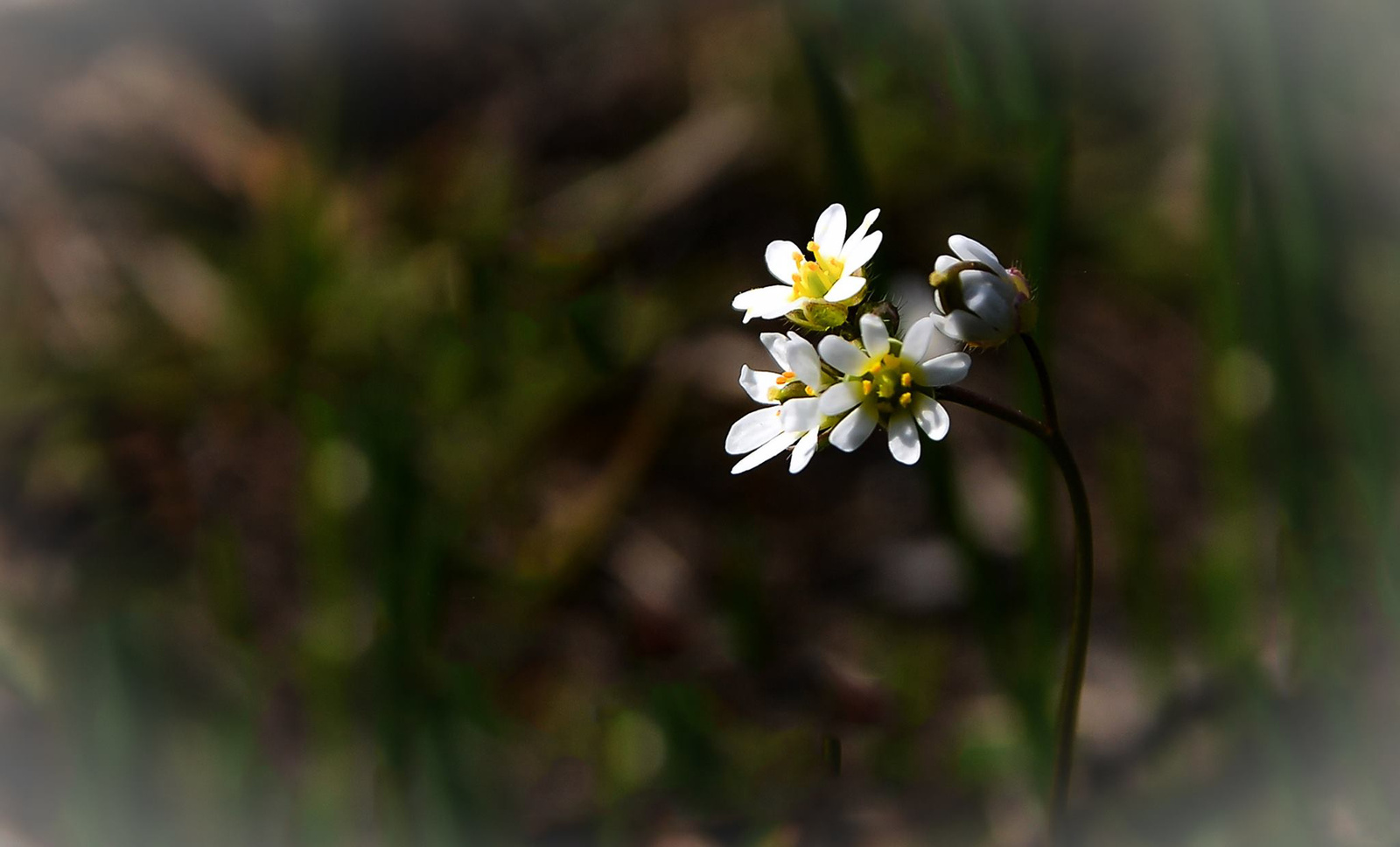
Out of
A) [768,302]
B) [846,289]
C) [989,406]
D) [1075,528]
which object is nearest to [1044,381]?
[989,406]

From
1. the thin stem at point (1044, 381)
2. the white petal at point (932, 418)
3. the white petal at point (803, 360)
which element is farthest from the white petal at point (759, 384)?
the thin stem at point (1044, 381)

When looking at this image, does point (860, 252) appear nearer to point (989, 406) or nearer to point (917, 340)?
point (917, 340)

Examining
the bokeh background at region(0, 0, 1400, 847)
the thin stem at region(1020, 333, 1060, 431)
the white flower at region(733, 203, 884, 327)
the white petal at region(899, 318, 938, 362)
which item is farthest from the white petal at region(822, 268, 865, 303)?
the bokeh background at region(0, 0, 1400, 847)

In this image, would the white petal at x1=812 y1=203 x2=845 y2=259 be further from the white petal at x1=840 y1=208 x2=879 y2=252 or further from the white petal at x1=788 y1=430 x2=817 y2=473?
the white petal at x1=788 y1=430 x2=817 y2=473

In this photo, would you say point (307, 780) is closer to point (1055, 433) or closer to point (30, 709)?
point (30, 709)

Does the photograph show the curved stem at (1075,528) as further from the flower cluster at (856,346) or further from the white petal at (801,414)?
the white petal at (801,414)

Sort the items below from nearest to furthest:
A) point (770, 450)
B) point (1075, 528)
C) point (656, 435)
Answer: point (1075, 528), point (770, 450), point (656, 435)
